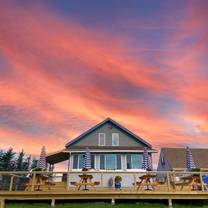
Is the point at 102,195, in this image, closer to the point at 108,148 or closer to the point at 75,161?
the point at 75,161

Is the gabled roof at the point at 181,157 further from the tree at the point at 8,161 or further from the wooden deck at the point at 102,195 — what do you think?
the tree at the point at 8,161

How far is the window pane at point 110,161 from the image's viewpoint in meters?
20.3

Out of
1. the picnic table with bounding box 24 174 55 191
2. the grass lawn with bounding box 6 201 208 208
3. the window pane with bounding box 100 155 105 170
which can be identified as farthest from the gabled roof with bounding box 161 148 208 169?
the picnic table with bounding box 24 174 55 191

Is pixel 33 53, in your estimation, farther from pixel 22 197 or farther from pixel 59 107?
pixel 22 197

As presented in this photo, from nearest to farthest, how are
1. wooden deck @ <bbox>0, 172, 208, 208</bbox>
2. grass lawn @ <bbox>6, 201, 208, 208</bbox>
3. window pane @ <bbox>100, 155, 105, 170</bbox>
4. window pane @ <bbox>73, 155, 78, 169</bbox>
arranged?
grass lawn @ <bbox>6, 201, 208, 208</bbox>
wooden deck @ <bbox>0, 172, 208, 208</bbox>
window pane @ <bbox>73, 155, 78, 169</bbox>
window pane @ <bbox>100, 155, 105, 170</bbox>

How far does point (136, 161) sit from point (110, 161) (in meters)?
2.19

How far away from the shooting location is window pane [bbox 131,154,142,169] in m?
20.3

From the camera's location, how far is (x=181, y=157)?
34875 mm

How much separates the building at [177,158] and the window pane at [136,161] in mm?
13500

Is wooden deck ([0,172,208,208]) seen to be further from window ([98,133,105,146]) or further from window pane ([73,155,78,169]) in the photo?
window ([98,133,105,146])

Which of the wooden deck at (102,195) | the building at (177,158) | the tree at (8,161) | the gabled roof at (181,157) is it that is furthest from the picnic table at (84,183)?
the tree at (8,161)

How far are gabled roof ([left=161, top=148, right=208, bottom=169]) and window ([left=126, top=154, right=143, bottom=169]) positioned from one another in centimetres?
1363

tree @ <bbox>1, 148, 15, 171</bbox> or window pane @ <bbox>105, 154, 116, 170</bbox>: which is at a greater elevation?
tree @ <bbox>1, 148, 15, 171</bbox>

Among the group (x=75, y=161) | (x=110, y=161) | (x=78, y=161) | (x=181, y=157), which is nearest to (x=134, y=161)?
(x=110, y=161)
